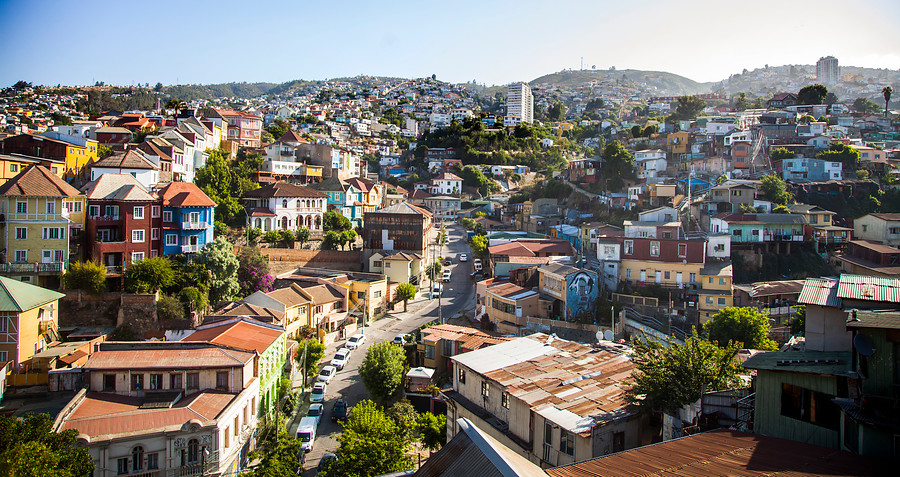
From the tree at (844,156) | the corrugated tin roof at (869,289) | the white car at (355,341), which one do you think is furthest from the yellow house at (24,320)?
the tree at (844,156)

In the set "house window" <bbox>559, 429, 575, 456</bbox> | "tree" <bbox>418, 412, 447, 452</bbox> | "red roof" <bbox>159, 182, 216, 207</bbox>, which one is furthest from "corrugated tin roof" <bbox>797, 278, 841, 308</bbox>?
"red roof" <bbox>159, 182, 216, 207</bbox>

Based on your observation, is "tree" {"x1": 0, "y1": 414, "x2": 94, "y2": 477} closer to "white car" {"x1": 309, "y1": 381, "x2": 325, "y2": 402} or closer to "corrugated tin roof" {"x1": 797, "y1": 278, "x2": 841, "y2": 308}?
"white car" {"x1": 309, "y1": 381, "x2": 325, "y2": 402}

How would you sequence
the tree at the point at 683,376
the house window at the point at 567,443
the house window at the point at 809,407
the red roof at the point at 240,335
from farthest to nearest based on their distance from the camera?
1. the red roof at the point at 240,335
2. the house window at the point at 567,443
3. the tree at the point at 683,376
4. the house window at the point at 809,407

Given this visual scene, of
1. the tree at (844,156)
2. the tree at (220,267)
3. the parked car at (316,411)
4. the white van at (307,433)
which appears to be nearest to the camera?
the white van at (307,433)

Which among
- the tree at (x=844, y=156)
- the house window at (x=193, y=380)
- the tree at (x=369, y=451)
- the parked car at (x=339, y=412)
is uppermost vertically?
the tree at (x=844, y=156)

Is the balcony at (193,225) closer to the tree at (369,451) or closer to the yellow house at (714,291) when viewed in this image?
the tree at (369,451)
